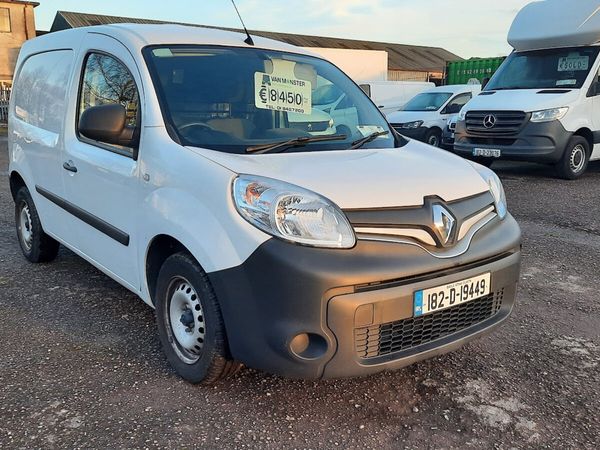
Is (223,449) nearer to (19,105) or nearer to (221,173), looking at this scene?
(221,173)

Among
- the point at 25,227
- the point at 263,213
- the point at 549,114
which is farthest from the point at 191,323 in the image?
the point at 549,114

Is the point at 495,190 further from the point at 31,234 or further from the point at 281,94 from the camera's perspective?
the point at 31,234

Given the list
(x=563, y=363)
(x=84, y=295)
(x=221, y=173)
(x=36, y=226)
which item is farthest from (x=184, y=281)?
(x=36, y=226)

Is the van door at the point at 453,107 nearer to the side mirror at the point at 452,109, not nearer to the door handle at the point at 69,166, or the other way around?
the side mirror at the point at 452,109

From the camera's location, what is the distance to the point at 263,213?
2328 millimetres

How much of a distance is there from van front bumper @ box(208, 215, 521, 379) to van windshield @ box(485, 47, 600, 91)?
7.79 metres

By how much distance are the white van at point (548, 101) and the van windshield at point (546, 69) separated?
0.01 m

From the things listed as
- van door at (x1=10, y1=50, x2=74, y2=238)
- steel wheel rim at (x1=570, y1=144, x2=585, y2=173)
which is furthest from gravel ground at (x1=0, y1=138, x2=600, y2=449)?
steel wheel rim at (x1=570, y1=144, x2=585, y2=173)

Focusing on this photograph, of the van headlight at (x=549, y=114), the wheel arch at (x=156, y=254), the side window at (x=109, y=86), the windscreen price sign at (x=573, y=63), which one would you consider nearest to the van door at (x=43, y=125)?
the side window at (x=109, y=86)

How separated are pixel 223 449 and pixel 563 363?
1872 millimetres

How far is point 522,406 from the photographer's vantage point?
8.71 feet

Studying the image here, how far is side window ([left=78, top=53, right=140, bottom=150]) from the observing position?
3083 mm

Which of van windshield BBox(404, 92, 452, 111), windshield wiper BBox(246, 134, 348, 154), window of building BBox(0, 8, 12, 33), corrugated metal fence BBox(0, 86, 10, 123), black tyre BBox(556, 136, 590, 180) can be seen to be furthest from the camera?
window of building BBox(0, 8, 12, 33)

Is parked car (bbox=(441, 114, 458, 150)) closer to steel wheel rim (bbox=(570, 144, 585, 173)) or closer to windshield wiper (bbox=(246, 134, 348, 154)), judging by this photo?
steel wheel rim (bbox=(570, 144, 585, 173))
